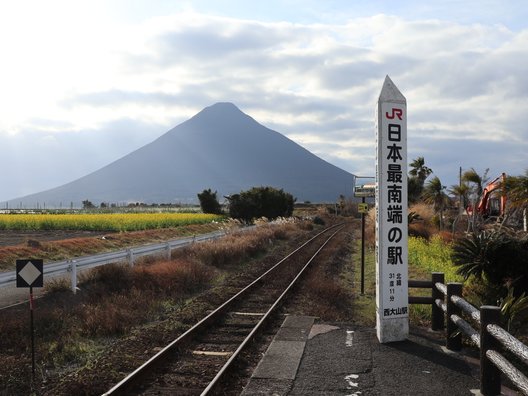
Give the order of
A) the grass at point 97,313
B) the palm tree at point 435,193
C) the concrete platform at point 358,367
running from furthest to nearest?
the palm tree at point 435,193, the grass at point 97,313, the concrete platform at point 358,367

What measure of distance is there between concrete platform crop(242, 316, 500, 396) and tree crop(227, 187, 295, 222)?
1782 inches

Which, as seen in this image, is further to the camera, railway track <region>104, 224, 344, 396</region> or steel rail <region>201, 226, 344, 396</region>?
railway track <region>104, 224, 344, 396</region>

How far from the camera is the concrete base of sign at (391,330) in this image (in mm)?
8680

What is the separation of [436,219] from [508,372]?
2774cm

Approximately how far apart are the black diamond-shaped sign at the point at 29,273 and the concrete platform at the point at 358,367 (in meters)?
3.73

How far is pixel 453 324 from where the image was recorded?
27.2 ft

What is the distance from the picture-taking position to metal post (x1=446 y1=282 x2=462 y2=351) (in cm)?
810

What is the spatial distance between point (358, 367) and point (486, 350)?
1900mm

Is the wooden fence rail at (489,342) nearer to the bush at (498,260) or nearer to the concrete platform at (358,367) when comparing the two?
the concrete platform at (358,367)

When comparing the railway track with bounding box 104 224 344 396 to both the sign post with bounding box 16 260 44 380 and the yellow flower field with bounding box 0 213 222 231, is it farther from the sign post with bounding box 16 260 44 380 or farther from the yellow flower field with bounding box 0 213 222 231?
the yellow flower field with bounding box 0 213 222 231

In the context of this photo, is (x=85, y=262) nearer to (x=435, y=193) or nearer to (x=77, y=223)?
(x=435, y=193)

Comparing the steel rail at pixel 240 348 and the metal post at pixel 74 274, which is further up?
the metal post at pixel 74 274

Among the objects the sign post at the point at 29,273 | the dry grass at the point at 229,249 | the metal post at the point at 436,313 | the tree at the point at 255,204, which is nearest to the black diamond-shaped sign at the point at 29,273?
the sign post at the point at 29,273

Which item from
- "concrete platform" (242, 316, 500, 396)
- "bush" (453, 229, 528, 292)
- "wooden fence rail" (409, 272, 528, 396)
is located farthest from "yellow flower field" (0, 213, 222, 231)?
"wooden fence rail" (409, 272, 528, 396)
